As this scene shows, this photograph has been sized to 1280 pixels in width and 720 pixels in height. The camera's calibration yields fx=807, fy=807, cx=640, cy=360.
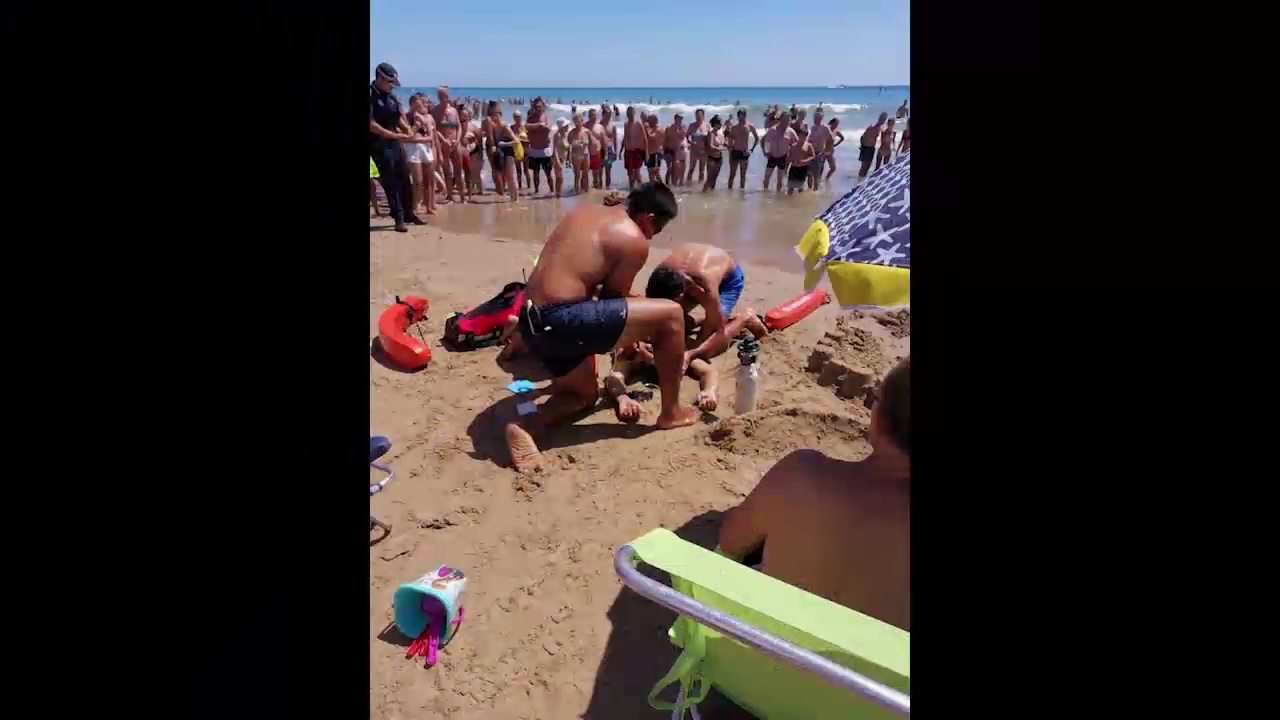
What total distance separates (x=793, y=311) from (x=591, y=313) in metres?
2.09

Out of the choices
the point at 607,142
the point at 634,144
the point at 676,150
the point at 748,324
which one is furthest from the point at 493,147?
the point at 748,324

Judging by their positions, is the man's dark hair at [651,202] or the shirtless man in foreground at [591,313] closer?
the shirtless man in foreground at [591,313]

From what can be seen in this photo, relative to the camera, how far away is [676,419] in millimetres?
3857

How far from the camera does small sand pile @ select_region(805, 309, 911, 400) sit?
4184mm

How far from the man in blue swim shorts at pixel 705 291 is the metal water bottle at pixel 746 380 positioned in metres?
0.63

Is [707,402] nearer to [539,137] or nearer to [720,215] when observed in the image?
[720,215]

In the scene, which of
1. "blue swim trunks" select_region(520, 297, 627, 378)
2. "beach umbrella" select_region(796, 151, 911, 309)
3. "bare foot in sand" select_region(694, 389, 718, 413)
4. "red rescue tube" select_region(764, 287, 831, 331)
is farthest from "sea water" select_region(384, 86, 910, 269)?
"beach umbrella" select_region(796, 151, 911, 309)

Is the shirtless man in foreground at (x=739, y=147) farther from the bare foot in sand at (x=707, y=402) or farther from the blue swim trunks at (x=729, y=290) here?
the bare foot in sand at (x=707, y=402)

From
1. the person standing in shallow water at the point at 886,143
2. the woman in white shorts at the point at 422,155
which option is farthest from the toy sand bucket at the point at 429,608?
the person standing in shallow water at the point at 886,143

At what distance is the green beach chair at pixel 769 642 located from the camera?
1343 millimetres
